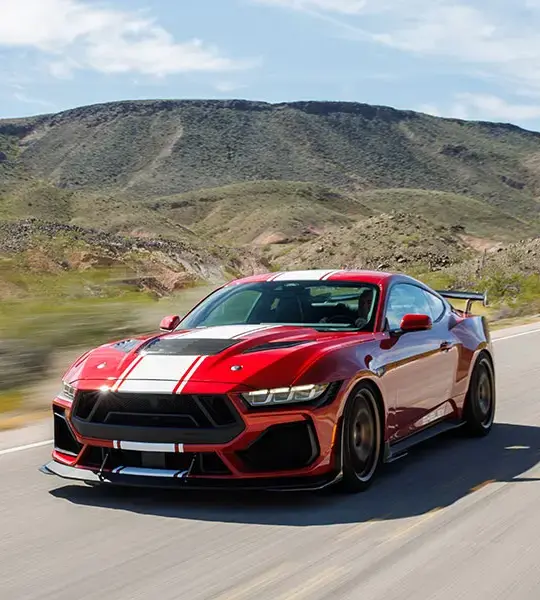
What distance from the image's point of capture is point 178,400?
618 centimetres

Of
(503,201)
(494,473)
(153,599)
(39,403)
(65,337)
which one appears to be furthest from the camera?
(503,201)

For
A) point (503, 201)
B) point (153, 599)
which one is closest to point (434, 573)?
point (153, 599)

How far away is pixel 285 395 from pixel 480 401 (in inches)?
128

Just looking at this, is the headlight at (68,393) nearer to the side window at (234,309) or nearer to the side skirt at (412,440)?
the side window at (234,309)

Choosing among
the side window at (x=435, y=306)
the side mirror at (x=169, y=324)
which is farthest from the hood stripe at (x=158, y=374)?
the side window at (x=435, y=306)

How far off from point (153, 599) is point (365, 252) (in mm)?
61321

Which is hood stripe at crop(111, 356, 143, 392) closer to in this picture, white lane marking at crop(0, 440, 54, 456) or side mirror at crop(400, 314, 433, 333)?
side mirror at crop(400, 314, 433, 333)

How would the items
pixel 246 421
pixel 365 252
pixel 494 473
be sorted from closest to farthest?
pixel 246 421 → pixel 494 473 → pixel 365 252

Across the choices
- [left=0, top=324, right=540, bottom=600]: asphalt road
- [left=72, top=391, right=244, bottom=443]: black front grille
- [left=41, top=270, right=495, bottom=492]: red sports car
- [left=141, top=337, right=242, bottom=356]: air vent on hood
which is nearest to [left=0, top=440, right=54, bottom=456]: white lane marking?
[left=0, top=324, right=540, bottom=600]: asphalt road

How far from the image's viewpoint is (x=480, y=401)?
29.7ft

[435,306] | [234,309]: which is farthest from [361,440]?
[435,306]

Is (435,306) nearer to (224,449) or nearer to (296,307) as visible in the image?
(296,307)

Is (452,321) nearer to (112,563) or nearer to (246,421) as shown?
(246,421)

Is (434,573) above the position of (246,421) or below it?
below
